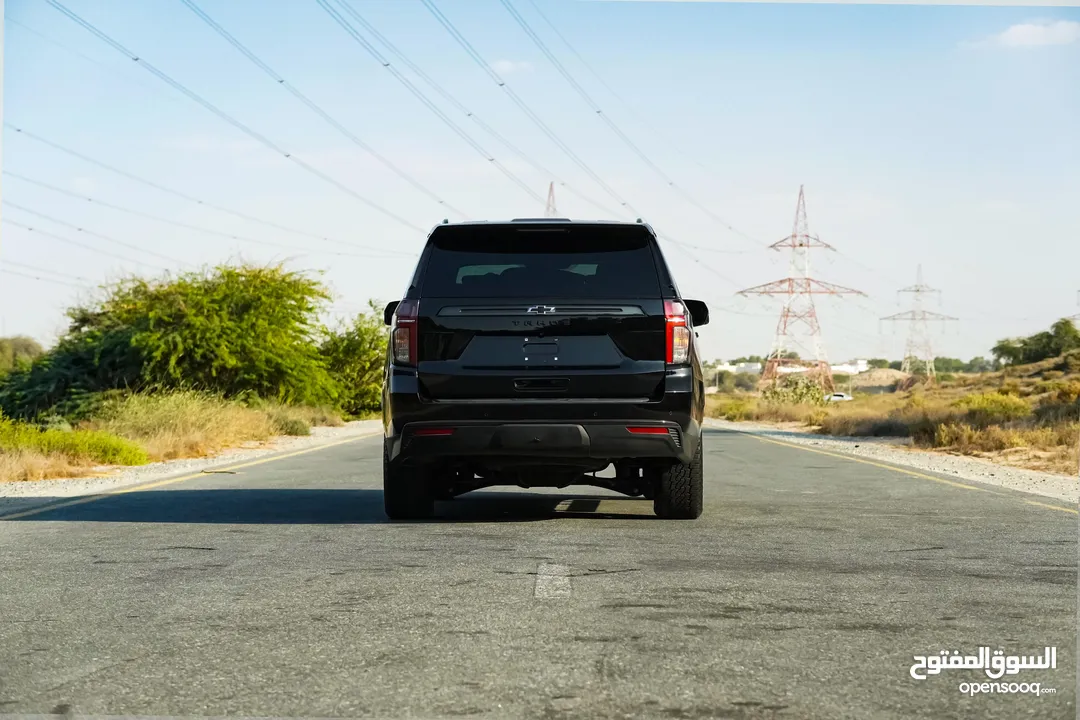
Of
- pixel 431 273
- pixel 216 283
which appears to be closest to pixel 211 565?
pixel 431 273

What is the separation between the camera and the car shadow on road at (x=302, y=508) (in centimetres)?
1144

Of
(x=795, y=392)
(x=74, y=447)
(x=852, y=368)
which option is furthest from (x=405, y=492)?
(x=852, y=368)

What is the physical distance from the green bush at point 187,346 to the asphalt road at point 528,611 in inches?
1027

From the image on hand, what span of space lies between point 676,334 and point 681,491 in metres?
1.62

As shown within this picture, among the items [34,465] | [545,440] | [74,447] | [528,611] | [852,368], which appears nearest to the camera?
[528,611]

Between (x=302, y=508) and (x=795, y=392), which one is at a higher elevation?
(x=795, y=392)

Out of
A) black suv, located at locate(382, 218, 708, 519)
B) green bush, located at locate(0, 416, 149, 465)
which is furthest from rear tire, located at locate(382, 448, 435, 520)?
green bush, located at locate(0, 416, 149, 465)

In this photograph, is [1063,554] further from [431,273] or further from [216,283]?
[216,283]

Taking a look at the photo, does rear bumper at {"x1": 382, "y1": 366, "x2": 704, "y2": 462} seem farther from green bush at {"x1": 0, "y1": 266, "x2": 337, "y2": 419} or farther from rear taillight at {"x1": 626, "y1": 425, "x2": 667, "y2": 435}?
green bush at {"x1": 0, "y1": 266, "x2": 337, "y2": 419}

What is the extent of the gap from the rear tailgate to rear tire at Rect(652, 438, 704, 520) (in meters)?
1.17

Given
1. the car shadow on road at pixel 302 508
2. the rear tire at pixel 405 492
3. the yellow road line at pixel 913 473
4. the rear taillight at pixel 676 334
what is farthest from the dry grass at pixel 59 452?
the yellow road line at pixel 913 473

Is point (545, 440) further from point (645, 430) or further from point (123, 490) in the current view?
point (123, 490)

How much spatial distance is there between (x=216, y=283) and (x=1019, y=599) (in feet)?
114

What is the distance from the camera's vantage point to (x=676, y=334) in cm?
985
